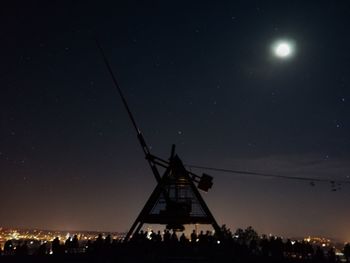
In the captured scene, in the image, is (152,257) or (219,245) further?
(219,245)

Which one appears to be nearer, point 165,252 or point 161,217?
point 165,252

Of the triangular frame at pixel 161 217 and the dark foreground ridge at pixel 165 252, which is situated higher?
the triangular frame at pixel 161 217

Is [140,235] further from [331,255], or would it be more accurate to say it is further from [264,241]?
[331,255]

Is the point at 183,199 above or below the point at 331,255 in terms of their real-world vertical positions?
above

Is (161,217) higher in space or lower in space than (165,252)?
higher

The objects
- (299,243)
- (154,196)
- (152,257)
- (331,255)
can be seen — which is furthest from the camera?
(154,196)

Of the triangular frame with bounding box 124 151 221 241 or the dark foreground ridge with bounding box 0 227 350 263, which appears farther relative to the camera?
the triangular frame with bounding box 124 151 221 241

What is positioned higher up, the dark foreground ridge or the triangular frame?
the triangular frame

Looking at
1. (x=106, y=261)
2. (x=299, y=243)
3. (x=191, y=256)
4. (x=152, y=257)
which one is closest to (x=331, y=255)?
(x=299, y=243)

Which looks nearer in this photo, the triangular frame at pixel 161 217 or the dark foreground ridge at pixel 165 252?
the dark foreground ridge at pixel 165 252

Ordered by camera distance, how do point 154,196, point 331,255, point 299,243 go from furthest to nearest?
point 154,196, point 299,243, point 331,255

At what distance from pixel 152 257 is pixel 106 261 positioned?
107 inches

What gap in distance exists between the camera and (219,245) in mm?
22578

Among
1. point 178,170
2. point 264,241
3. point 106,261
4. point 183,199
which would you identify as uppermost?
point 178,170
